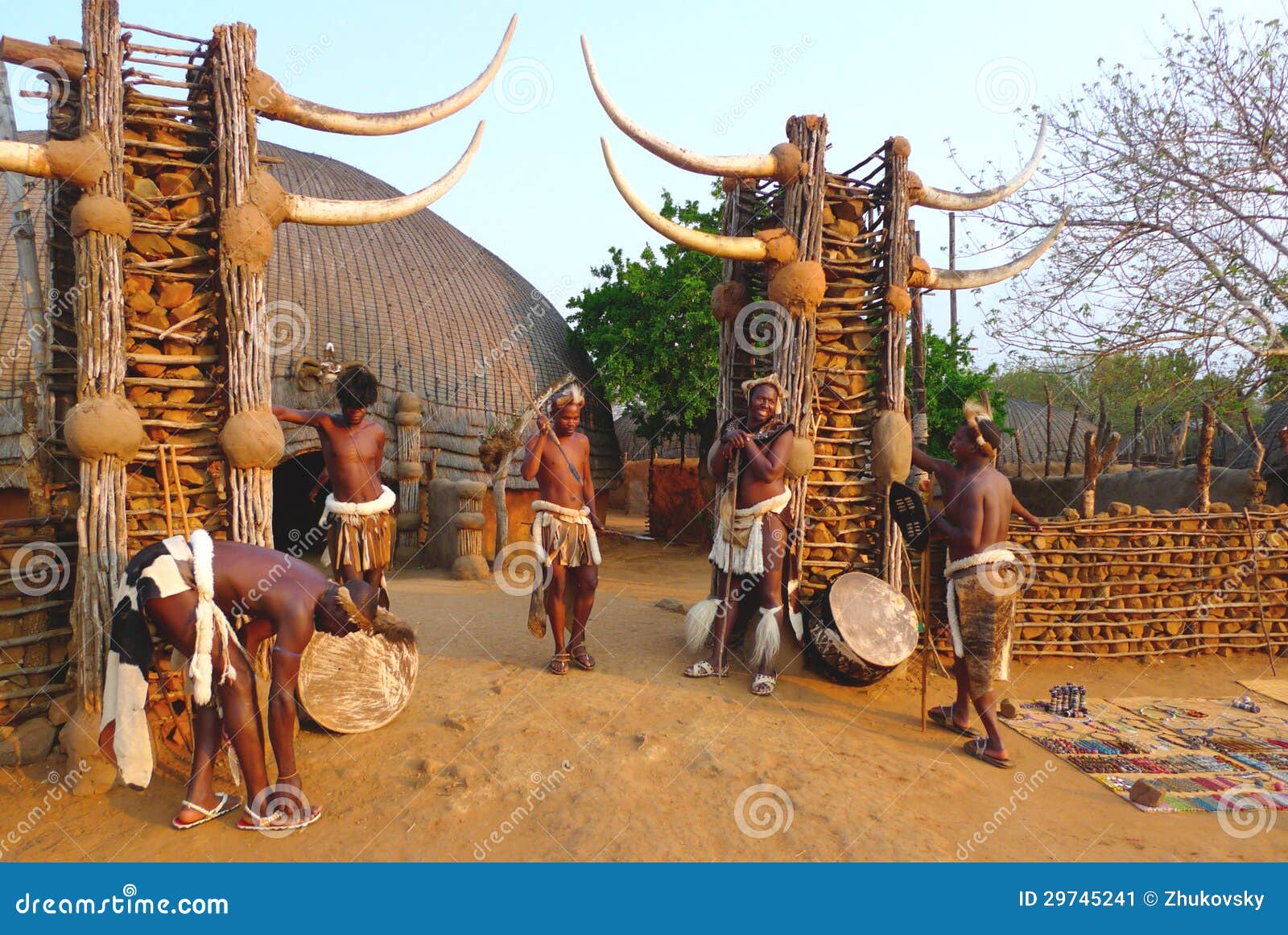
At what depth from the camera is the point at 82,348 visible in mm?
3830

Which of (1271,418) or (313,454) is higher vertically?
(1271,418)

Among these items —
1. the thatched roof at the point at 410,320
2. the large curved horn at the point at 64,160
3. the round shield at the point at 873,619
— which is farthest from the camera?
the thatched roof at the point at 410,320

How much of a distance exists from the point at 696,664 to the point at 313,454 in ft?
27.1

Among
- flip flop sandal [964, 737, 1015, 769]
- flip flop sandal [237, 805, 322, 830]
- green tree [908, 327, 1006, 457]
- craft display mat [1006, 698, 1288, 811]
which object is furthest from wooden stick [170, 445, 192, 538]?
green tree [908, 327, 1006, 457]

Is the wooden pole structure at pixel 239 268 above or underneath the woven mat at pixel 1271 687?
above

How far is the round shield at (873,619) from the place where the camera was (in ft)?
16.3

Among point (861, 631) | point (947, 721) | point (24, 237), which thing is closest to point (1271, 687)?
point (947, 721)

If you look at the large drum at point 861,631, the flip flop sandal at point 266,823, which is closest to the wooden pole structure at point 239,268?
the flip flop sandal at point 266,823

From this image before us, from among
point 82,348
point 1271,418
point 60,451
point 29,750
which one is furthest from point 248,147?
point 1271,418

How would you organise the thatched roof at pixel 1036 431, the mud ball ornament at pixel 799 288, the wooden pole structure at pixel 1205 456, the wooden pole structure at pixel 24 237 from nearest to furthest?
the wooden pole structure at pixel 24 237, the mud ball ornament at pixel 799 288, the wooden pole structure at pixel 1205 456, the thatched roof at pixel 1036 431

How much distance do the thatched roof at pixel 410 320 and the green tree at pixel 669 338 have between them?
119 cm

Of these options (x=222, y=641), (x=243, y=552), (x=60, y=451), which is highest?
(x=60, y=451)

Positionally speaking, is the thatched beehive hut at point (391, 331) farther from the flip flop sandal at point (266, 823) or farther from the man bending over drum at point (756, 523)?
the flip flop sandal at point (266, 823)

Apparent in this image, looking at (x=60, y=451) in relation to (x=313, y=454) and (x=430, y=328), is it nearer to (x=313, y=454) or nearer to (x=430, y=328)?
(x=313, y=454)
